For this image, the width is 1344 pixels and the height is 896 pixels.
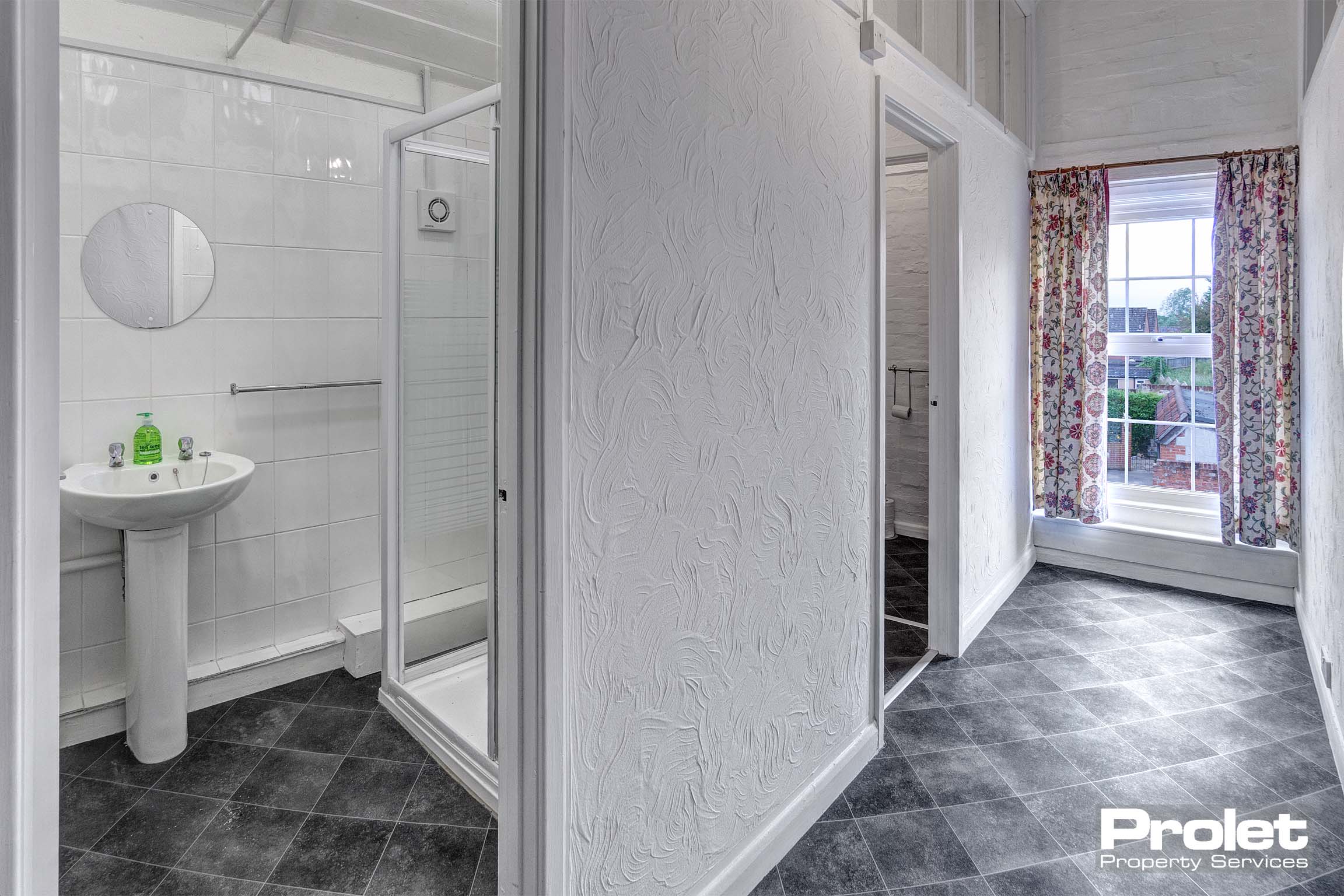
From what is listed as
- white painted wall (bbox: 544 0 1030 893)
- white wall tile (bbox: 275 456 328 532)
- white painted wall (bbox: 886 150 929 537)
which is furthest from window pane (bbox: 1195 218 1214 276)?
white wall tile (bbox: 275 456 328 532)

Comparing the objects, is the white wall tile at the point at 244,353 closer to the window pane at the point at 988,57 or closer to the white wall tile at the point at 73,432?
the white wall tile at the point at 73,432

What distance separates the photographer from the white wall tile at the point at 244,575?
252cm

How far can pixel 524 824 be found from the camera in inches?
47.0

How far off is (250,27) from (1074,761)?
3331mm

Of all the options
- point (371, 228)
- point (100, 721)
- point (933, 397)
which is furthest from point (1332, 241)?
point (100, 721)

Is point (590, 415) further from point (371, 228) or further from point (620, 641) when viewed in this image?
point (371, 228)

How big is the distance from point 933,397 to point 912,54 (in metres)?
1.18

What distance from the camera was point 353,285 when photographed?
2754 millimetres

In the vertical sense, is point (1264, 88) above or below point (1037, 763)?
Result: above

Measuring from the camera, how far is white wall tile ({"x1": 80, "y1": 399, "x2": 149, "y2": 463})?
220 centimetres

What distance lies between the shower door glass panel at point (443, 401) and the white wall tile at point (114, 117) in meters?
0.76

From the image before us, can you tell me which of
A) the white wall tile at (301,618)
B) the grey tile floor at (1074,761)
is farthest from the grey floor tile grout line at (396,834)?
the white wall tile at (301,618)

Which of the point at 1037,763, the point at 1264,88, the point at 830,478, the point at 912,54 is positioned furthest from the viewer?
the point at 1264,88

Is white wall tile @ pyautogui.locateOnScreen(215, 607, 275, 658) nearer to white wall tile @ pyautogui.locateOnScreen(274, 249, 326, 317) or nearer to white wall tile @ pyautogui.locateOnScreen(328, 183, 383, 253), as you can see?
white wall tile @ pyautogui.locateOnScreen(274, 249, 326, 317)
